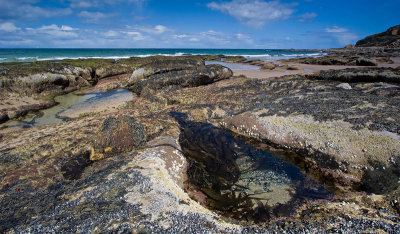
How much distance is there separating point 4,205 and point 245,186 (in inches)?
231

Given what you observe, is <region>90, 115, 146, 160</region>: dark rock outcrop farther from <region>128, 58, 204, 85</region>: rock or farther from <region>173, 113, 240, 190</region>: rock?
<region>128, 58, 204, 85</region>: rock

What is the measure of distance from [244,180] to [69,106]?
1254 cm

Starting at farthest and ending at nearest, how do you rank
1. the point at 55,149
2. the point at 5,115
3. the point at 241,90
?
the point at 241,90 → the point at 5,115 → the point at 55,149

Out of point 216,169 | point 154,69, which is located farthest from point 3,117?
point 216,169

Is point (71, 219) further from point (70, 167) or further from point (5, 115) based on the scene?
point (5, 115)

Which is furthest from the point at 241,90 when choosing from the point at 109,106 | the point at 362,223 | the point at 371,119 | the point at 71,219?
the point at 71,219

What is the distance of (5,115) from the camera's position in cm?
1056

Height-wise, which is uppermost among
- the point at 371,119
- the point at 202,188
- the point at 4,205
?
the point at 371,119

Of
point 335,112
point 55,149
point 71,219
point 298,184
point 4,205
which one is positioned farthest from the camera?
point 335,112

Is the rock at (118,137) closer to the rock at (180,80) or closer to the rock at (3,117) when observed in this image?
the rock at (3,117)

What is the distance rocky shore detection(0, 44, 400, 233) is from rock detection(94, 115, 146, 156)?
4cm

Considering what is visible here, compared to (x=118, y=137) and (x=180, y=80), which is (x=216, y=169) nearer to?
(x=118, y=137)

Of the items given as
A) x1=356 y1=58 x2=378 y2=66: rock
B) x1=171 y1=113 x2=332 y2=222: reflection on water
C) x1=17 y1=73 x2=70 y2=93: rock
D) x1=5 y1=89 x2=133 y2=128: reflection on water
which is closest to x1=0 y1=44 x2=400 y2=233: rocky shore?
x1=171 y1=113 x2=332 y2=222: reflection on water

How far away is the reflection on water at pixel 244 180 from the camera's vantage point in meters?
4.98
